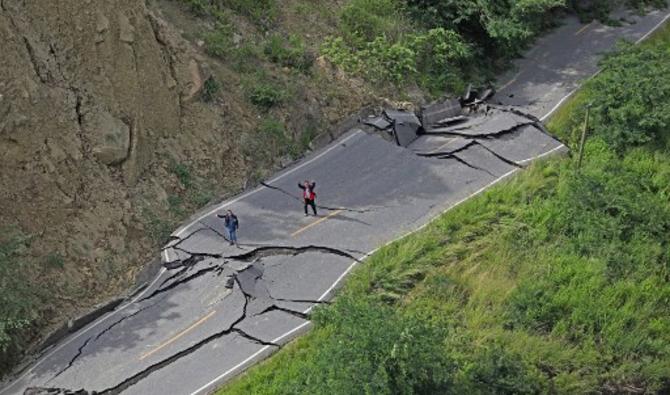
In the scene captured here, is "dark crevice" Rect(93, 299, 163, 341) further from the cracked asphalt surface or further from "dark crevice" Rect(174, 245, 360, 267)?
"dark crevice" Rect(174, 245, 360, 267)

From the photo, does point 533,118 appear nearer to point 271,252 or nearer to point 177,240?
point 271,252

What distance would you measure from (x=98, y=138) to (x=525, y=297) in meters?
10.7

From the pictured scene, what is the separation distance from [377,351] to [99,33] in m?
10.6

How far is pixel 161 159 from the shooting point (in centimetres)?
1934

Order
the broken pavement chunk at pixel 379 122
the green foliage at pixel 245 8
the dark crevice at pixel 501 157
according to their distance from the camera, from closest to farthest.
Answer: the dark crevice at pixel 501 157, the broken pavement chunk at pixel 379 122, the green foliage at pixel 245 8

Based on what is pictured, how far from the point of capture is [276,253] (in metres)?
17.4

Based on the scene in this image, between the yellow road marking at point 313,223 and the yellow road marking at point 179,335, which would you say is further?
the yellow road marking at point 313,223

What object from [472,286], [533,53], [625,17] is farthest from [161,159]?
[625,17]

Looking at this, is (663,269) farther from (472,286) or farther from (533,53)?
(533,53)

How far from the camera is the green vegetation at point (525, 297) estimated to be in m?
13.6

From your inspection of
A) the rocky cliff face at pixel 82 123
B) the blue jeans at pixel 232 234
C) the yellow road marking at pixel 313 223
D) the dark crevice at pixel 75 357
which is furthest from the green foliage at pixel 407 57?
the dark crevice at pixel 75 357

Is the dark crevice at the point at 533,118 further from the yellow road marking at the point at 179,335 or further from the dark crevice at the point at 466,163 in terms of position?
the yellow road marking at the point at 179,335

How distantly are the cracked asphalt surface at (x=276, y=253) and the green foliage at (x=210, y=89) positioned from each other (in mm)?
2976

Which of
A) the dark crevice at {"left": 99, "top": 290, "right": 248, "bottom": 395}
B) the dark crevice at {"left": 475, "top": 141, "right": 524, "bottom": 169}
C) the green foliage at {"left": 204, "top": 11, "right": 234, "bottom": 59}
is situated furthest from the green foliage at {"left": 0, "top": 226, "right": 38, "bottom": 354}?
the dark crevice at {"left": 475, "top": 141, "right": 524, "bottom": 169}
